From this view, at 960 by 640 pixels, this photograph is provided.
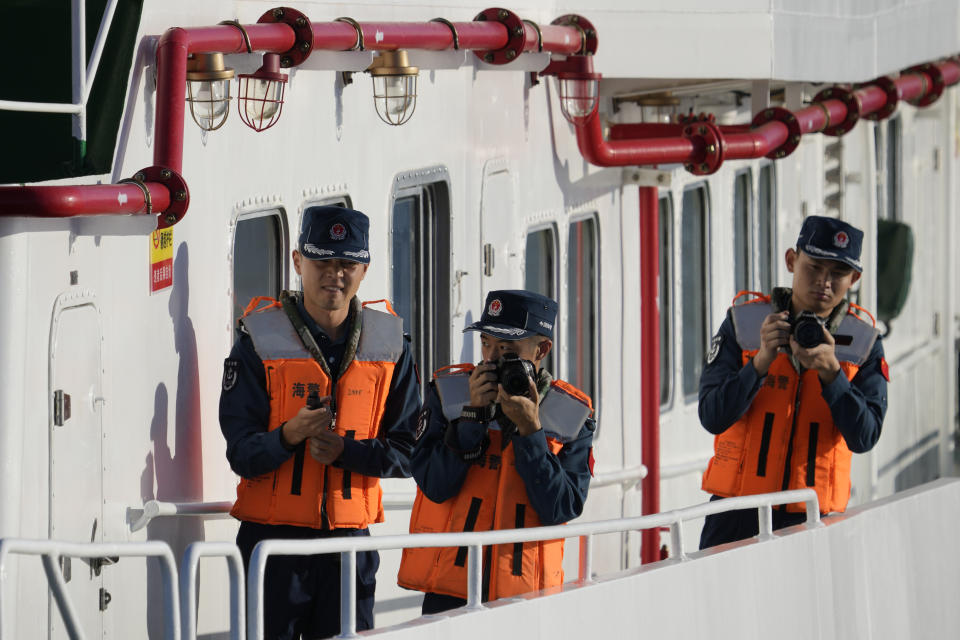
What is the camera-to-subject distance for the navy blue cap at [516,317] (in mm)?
5074

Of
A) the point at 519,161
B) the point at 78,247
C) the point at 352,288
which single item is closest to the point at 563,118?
the point at 519,161

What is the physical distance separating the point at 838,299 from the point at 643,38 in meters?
2.33

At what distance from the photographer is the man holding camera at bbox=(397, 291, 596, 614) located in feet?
16.4

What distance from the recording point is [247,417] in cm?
520

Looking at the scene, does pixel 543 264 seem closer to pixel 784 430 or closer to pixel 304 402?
pixel 784 430

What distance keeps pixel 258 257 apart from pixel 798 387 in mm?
2123

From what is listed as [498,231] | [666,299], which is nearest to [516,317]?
[498,231]

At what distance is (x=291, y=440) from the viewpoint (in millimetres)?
5055

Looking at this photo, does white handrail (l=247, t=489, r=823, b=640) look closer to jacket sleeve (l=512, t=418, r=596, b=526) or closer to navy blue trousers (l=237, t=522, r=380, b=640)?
jacket sleeve (l=512, t=418, r=596, b=526)

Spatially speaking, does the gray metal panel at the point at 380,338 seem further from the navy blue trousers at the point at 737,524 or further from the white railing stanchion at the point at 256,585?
the navy blue trousers at the point at 737,524

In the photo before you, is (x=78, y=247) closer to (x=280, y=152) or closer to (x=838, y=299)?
(x=280, y=152)

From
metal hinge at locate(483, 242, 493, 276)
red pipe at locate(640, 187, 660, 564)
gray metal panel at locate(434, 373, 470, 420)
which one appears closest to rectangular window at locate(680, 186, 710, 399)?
red pipe at locate(640, 187, 660, 564)

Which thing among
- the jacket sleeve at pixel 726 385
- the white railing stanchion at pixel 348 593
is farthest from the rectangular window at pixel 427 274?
the white railing stanchion at pixel 348 593

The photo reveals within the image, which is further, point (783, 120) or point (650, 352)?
point (783, 120)
